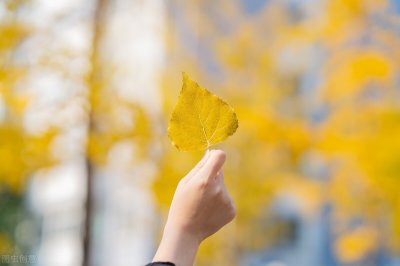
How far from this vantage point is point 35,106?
14.0ft

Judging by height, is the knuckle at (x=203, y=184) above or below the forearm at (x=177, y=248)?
above

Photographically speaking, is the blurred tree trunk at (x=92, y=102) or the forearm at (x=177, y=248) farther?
the blurred tree trunk at (x=92, y=102)

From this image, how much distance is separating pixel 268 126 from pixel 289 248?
8.00 metres

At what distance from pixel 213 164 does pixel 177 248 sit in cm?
14

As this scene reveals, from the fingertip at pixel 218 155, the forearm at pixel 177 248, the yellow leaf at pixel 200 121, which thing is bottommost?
the forearm at pixel 177 248

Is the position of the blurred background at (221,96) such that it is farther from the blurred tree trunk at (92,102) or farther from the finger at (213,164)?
the finger at (213,164)

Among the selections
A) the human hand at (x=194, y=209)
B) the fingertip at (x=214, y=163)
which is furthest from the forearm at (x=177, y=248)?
the fingertip at (x=214, y=163)

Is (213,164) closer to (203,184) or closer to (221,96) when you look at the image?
(203,184)

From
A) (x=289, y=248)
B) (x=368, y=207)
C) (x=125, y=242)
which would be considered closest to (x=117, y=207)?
(x=125, y=242)

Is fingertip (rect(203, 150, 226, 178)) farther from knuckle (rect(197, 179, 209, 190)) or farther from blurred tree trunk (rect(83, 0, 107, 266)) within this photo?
blurred tree trunk (rect(83, 0, 107, 266))

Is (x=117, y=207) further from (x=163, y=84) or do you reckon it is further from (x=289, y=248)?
(x=163, y=84)

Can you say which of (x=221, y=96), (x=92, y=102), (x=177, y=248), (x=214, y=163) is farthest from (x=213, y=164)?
(x=221, y=96)

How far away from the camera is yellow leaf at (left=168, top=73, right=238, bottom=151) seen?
3.63 feet

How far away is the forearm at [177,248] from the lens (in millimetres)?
1133
